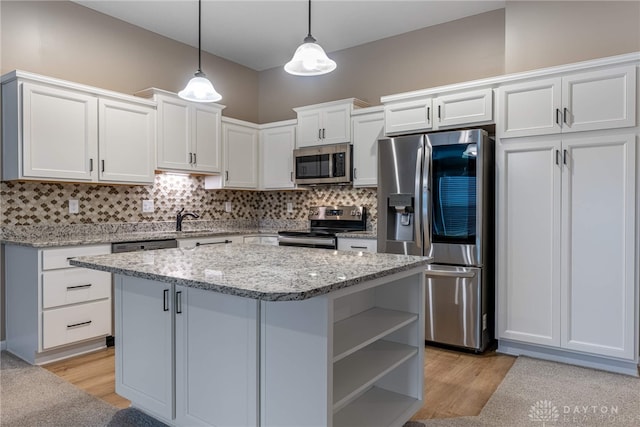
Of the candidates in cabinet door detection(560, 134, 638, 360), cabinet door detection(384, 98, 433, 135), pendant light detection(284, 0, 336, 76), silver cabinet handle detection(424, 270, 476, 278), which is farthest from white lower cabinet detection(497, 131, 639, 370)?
pendant light detection(284, 0, 336, 76)

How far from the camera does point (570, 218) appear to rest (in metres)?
3.06

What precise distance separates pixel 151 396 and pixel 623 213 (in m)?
3.14

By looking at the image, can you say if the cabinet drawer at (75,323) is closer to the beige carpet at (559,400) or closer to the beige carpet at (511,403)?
the beige carpet at (511,403)

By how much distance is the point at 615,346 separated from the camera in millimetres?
2896

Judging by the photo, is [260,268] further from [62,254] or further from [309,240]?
[309,240]

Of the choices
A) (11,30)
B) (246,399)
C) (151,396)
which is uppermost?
(11,30)

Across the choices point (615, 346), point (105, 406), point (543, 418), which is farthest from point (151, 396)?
point (615, 346)

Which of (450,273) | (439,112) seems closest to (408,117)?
(439,112)

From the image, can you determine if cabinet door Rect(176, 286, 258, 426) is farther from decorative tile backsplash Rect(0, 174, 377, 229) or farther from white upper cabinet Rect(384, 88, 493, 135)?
white upper cabinet Rect(384, 88, 493, 135)

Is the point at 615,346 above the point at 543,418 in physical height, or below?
above

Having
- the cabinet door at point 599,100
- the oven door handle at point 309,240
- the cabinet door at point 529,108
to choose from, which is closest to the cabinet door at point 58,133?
the oven door handle at point 309,240

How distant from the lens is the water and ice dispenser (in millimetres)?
3537

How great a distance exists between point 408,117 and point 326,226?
163cm

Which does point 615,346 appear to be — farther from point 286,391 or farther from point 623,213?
point 286,391
